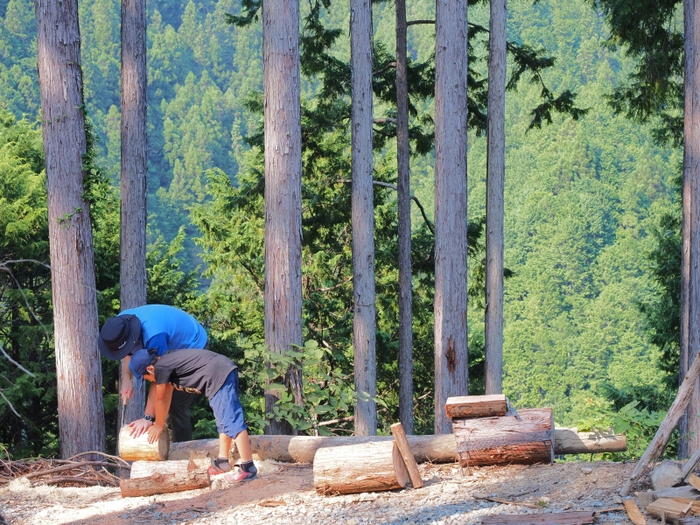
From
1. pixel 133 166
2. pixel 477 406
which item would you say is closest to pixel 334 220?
pixel 133 166

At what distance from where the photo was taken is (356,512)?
5934 millimetres

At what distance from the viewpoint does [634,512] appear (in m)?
5.24

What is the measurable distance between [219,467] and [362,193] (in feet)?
27.8

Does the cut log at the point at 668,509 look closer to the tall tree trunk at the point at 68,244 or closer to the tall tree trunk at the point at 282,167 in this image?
the tall tree trunk at the point at 282,167

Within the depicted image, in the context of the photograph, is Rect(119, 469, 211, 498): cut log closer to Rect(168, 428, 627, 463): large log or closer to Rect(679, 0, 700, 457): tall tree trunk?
Rect(168, 428, 627, 463): large log

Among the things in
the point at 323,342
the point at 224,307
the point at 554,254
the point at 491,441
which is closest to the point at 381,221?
the point at 323,342

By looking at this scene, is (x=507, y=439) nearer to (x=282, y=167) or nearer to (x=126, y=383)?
(x=126, y=383)

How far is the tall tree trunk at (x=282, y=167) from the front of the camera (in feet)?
29.6

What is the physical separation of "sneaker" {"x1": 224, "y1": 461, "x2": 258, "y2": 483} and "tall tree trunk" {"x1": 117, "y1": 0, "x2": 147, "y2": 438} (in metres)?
5.82

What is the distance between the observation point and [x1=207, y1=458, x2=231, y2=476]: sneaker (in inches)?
277

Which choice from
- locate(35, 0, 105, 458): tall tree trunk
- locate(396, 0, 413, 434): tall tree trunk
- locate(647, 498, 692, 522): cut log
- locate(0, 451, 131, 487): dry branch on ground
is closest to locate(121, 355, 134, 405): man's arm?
locate(0, 451, 131, 487): dry branch on ground

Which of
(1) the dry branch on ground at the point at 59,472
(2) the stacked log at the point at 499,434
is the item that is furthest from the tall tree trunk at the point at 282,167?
(2) the stacked log at the point at 499,434

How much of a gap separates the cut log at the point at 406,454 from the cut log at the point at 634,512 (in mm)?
1661

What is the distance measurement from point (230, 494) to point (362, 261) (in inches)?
331
